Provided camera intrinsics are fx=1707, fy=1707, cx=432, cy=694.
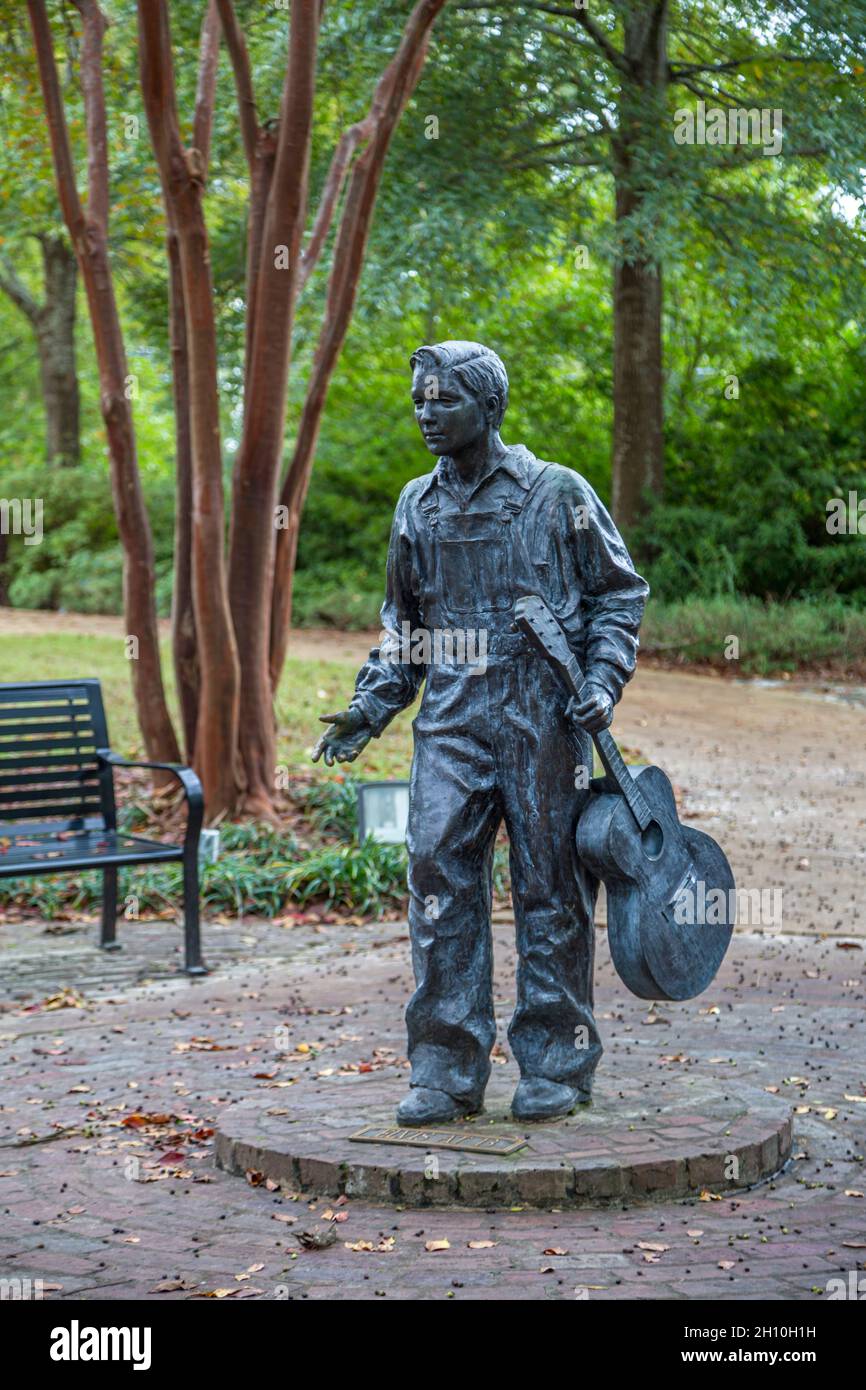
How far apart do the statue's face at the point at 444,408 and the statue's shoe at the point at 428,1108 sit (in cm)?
192

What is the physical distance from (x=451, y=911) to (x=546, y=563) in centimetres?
109

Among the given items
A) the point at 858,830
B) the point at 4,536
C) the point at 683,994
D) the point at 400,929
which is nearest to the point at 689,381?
the point at 4,536

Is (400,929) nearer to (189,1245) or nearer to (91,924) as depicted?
(91,924)

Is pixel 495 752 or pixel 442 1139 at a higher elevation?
pixel 495 752

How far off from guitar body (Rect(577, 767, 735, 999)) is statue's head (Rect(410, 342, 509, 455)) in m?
1.17

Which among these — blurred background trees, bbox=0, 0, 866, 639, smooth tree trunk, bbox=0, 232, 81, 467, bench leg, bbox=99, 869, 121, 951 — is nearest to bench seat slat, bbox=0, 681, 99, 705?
bench leg, bbox=99, 869, 121, 951

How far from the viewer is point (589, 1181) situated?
183 inches

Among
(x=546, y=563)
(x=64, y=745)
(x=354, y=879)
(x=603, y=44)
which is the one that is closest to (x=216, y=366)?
(x=64, y=745)

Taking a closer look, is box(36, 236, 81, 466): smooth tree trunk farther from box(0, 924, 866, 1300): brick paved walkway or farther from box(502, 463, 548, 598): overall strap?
box(502, 463, 548, 598): overall strap

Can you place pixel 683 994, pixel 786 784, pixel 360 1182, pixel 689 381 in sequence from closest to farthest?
pixel 360 1182 < pixel 683 994 < pixel 786 784 < pixel 689 381

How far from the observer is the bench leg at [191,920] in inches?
316

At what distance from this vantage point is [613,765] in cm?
505

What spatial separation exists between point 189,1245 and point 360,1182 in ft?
1.77

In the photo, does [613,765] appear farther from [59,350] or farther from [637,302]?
[59,350]
